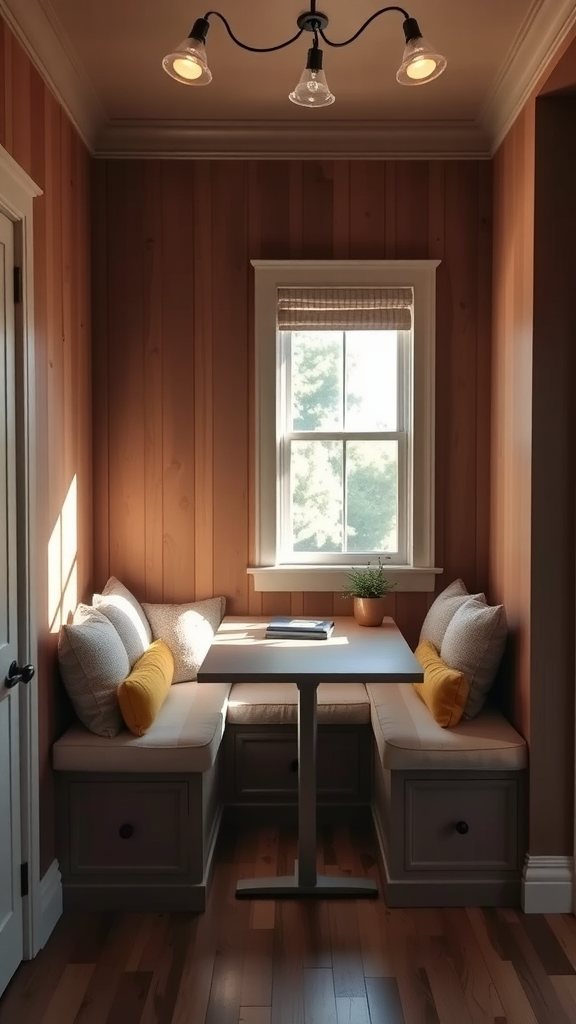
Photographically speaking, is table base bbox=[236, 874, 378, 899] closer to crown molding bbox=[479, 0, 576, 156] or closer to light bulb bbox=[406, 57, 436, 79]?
light bulb bbox=[406, 57, 436, 79]

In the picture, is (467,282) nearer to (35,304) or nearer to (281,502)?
(281,502)

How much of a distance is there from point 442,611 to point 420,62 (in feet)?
6.69

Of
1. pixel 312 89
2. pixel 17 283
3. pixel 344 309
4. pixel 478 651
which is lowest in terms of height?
pixel 478 651

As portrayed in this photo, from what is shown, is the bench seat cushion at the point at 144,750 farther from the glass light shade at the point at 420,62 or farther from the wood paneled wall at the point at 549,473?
the glass light shade at the point at 420,62

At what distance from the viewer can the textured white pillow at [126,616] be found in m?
3.09

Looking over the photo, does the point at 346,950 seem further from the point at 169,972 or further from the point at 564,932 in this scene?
the point at 564,932

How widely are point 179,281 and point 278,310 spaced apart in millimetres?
455

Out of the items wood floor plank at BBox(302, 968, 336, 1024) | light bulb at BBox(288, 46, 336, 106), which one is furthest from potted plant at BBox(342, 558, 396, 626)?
light bulb at BBox(288, 46, 336, 106)

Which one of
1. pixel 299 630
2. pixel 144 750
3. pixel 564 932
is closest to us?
pixel 564 932

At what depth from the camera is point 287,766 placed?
10.9ft

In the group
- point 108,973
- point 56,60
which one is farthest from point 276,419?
point 108,973

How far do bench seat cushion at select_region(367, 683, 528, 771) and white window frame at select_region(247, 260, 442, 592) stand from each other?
2.58 ft

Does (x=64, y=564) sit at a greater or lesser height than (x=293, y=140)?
lesser

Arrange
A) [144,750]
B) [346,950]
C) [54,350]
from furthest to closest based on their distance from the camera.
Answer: [54,350]
[144,750]
[346,950]
